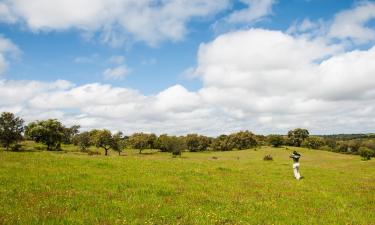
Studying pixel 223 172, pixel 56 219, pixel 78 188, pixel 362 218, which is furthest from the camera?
pixel 223 172

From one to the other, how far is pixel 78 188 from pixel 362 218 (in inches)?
592

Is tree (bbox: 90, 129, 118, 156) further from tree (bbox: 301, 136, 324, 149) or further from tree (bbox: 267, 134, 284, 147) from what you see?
tree (bbox: 301, 136, 324, 149)

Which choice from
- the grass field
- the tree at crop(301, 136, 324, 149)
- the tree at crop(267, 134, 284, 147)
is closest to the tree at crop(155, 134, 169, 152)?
the tree at crop(267, 134, 284, 147)

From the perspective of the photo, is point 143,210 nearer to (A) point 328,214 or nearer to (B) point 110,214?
(B) point 110,214

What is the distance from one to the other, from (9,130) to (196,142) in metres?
97.2

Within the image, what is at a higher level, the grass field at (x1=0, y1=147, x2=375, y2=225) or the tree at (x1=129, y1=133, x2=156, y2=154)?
the tree at (x1=129, y1=133, x2=156, y2=154)

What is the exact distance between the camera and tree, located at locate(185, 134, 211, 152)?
18462 centimetres

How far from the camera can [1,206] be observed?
15711 millimetres

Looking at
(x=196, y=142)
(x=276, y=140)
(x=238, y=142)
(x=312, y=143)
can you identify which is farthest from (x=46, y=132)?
(x=312, y=143)

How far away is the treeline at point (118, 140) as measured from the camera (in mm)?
109062

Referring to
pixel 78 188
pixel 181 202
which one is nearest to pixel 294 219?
pixel 181 202

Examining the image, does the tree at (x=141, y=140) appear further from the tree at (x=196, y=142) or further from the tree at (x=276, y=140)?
the tree at (x=276, y=140)

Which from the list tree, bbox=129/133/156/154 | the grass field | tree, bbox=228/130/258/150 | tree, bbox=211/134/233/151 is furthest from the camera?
Result: tree, bbox=211/134/233/151

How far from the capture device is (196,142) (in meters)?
186
